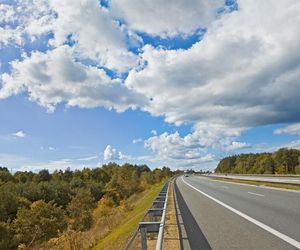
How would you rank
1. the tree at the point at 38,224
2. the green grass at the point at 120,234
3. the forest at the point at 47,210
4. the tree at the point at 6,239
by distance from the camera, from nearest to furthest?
the green grass at the point at 120,234
the tree at the point at 6,239
the forest at the point at 47,210
the tree at the point at 38,224

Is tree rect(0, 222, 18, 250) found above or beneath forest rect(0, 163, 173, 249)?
beneath

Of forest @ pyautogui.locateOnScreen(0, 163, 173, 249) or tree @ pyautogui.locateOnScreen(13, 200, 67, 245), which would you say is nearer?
forest @ pyautogui.locateOnScreen(0, 163, 173, 249)

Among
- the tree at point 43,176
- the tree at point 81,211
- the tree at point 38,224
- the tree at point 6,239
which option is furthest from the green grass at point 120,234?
the tree at point 43,176

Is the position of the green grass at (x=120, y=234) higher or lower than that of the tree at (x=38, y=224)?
higher

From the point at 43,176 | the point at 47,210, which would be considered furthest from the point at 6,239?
the point at 43,176

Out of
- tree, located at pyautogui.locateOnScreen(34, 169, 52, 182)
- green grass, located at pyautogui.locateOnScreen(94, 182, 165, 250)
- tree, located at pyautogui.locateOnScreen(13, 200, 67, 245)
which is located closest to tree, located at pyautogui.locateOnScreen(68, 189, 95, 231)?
tree, located at pyautogui.locateOnScreen(13, 200, 67, 245)

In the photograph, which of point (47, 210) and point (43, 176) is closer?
point (47, 210)

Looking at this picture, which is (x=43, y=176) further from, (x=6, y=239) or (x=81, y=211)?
(x=6, y=239)

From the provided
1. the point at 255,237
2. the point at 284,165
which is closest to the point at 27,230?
the point at 255,237

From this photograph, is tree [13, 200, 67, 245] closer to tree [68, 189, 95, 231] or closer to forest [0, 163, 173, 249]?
forest [0, 163, 173, 249]

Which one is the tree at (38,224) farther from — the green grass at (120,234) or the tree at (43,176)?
the tree at (43,176)

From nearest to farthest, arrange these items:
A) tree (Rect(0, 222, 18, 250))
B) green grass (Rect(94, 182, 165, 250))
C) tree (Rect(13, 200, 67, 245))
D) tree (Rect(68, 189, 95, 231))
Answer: green grass (Rect(94, 182, 165, 250))
tree (Rect(0, 222, 18, 250))
tree (Rect(13, 200, 67, 245))
tree (Rect(68, 189, 95, 231))

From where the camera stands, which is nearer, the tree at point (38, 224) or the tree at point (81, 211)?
the tree at point (38, 224)

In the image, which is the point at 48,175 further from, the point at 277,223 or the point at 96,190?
the point at 277,223
